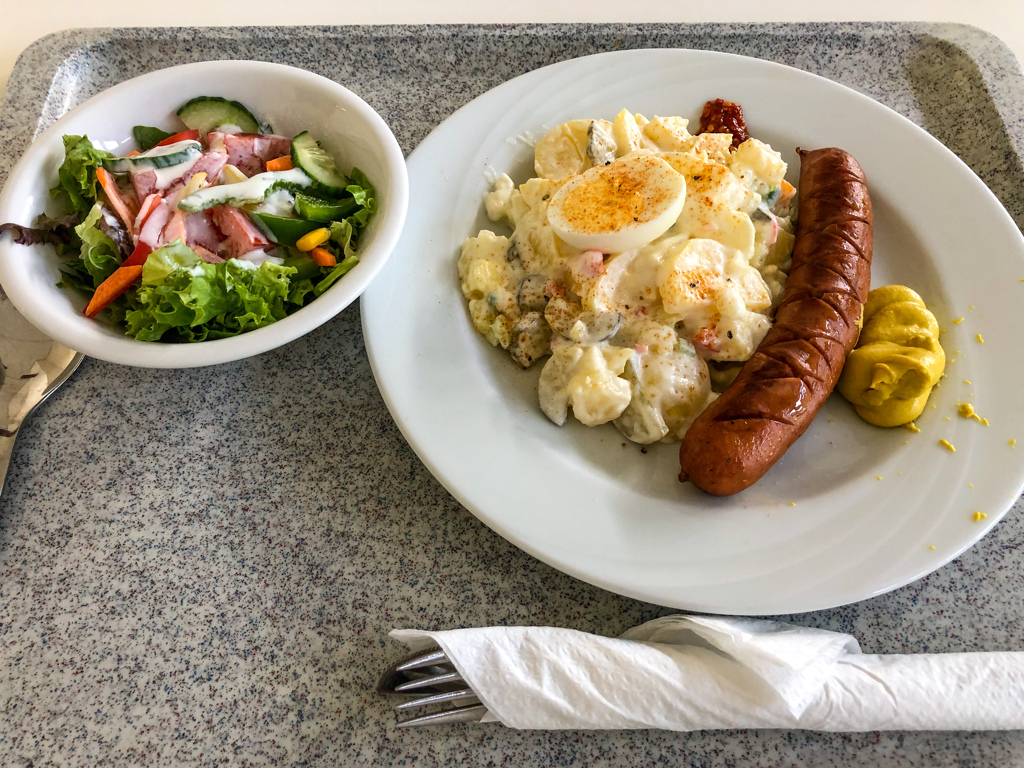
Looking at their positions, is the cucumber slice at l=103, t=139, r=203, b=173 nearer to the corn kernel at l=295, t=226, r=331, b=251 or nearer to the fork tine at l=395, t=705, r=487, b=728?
the corn kernel at l=295, t=226, r=331, b=251

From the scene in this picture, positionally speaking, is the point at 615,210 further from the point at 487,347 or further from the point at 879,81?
the point at 879,81

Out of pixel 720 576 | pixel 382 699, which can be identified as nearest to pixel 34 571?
pixel 382 699

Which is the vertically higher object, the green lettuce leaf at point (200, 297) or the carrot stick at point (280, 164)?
the carrot stick at point (280, 164)

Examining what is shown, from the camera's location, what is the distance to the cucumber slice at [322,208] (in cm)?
157

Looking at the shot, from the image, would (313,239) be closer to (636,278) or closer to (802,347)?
(636,278)

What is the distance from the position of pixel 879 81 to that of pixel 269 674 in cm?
269

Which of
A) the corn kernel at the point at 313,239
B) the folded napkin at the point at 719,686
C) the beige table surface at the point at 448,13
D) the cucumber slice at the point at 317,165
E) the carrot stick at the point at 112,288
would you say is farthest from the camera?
the beige table surface at the point at 448,13

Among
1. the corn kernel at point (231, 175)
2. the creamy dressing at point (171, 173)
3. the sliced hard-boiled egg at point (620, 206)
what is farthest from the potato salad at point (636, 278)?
the creamy dressing at point (171, 173)

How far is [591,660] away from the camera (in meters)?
1.20

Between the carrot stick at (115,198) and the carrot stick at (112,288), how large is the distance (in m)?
0.13

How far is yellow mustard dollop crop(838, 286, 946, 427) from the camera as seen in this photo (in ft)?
4.95

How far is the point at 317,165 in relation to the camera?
1.68m

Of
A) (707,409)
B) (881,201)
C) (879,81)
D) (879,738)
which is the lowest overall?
(879,738)

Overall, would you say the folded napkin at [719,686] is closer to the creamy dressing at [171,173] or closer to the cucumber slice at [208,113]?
the creamy dressing at [171,173]
